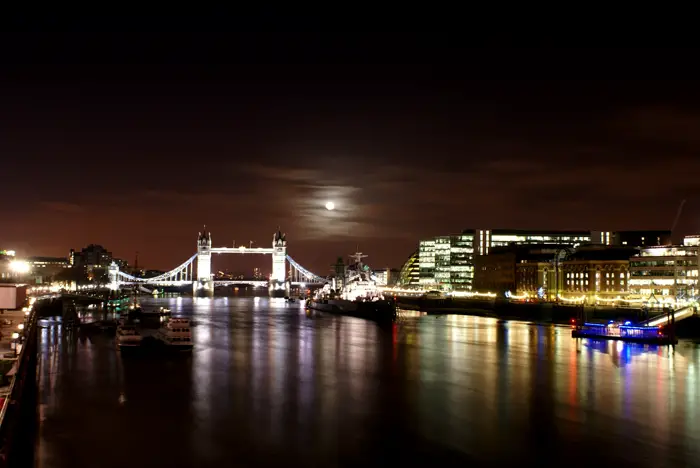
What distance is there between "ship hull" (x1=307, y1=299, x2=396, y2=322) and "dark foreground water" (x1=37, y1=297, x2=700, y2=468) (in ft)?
110

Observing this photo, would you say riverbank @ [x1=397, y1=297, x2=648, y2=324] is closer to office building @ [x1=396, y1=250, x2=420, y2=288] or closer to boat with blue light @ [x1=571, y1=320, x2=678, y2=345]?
boat with blue light @ [x1=571, y1=320, x2=678, y2=345]

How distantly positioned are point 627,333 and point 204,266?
149823 mm

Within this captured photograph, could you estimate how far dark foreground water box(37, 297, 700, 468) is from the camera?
20312 mm

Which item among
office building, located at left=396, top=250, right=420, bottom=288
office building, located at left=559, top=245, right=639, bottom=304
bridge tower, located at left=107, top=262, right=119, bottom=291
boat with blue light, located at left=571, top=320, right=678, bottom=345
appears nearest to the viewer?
boat with blue light, located at left=571, top=320, right=678, bottom=345

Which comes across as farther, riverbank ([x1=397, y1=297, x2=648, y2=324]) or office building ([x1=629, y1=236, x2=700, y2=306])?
office building ([x1=629, y1=236, x2=700, y2=306])

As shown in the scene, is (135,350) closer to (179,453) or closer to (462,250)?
(179,453)

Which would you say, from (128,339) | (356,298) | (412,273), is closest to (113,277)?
(412,273)

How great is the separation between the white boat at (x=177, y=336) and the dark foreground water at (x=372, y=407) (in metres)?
1.45

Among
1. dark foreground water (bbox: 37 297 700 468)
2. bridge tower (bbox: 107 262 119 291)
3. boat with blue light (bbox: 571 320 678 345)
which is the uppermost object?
bridge tower (bbox: 107 262 119 291)

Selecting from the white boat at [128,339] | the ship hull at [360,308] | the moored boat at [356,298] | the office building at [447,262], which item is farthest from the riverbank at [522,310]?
the white boat at [128,339]

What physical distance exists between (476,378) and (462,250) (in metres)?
118

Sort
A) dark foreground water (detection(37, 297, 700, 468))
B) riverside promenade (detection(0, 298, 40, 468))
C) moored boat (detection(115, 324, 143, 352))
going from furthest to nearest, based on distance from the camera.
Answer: moored boat (detection(115, 324, 143, 352))
dark foreground water (detection(37, 297, 700, 468))
riverside promenade (detection(0, 298, 40, 468))

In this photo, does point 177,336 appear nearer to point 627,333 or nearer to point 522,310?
point 627,333

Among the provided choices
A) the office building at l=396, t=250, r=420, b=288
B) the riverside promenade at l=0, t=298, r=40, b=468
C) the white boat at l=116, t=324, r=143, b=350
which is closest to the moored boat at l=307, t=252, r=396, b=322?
the white boat at l=116, t=324, r=143, b=350
